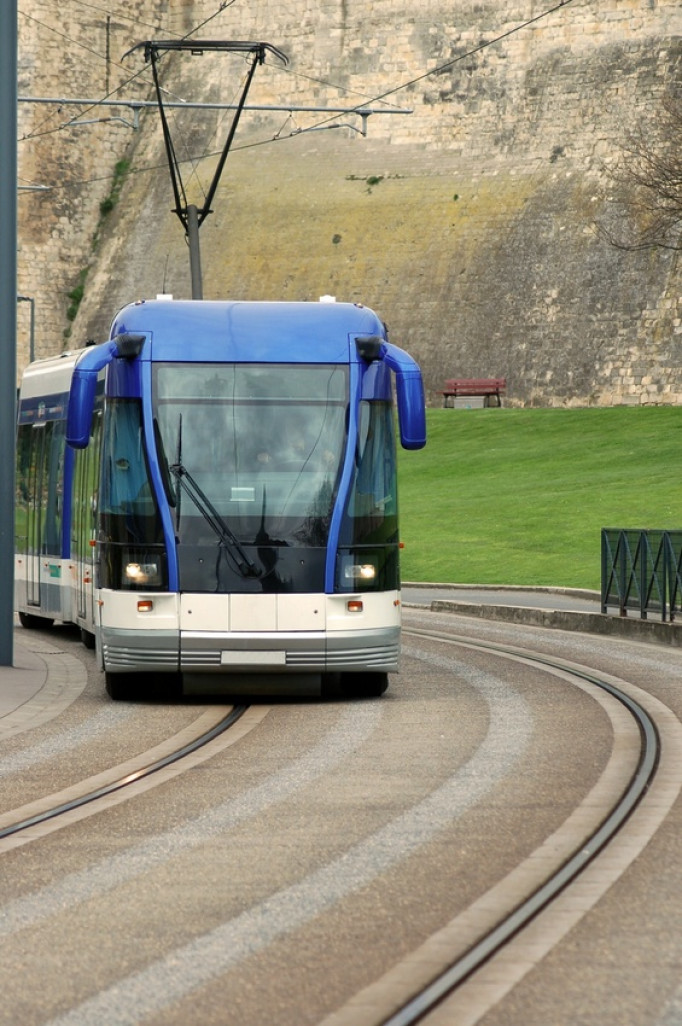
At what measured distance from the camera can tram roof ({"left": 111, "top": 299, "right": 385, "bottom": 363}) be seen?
13.3m

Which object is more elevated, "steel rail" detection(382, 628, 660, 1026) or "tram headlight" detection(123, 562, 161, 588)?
"tram headlight" detection(123, 562, 161, 588)

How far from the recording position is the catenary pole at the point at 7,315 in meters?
15.7

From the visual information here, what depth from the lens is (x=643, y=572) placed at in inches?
837

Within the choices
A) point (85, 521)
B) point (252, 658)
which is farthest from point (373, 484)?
A: point (85, 521)

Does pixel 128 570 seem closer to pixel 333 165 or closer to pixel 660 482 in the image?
pixel 660 482

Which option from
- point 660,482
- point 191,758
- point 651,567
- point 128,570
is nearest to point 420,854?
point 191,758

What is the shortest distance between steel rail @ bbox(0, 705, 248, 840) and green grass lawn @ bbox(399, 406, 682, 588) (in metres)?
17.1

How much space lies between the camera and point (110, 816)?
8133 mm

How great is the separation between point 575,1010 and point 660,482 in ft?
111

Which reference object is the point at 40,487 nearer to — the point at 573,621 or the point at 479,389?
the point at 573,621

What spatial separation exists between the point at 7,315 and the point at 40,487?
→ 495cm

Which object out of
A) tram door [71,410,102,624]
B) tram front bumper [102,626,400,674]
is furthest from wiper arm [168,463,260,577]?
tram door [71,410,102,624]

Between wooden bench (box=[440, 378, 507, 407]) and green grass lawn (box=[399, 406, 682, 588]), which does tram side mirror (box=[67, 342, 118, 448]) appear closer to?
green grass lawn (box=[399, 406, 682, 588])

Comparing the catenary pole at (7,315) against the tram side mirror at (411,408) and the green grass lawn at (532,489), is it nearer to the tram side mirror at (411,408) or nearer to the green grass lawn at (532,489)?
the tram side mirror at (411,408)
